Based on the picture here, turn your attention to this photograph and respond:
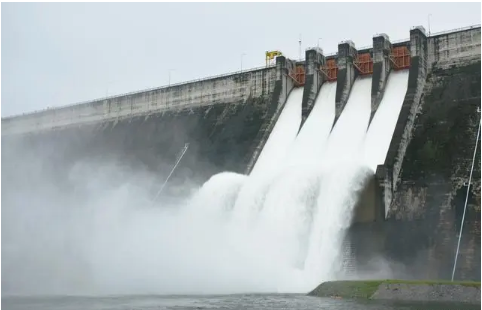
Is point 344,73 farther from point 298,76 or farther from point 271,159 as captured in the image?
point 271,159

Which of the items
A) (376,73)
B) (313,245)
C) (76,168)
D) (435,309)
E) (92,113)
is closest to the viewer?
(435,309)

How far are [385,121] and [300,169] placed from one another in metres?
5.90

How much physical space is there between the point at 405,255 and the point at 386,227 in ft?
4.55

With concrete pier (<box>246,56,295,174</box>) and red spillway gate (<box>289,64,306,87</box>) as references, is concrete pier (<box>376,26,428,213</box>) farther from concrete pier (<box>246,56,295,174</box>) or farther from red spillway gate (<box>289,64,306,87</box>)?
concrete pier (<box>246,56,295,174</box>)

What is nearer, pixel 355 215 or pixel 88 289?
pixel 88 289

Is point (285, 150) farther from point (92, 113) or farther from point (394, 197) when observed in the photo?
point (92, 113)

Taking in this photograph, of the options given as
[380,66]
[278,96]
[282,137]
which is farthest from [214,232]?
[380,66]

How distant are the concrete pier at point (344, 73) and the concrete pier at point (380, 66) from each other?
4.90 ft

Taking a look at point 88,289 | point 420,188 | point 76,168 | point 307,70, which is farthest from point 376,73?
point 76,168

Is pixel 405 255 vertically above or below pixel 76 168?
below

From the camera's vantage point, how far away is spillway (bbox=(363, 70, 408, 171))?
26.6 m

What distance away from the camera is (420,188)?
23.2m

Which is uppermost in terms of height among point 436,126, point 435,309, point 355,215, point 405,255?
point 436,126

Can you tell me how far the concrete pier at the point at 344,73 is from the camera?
3072 cm
